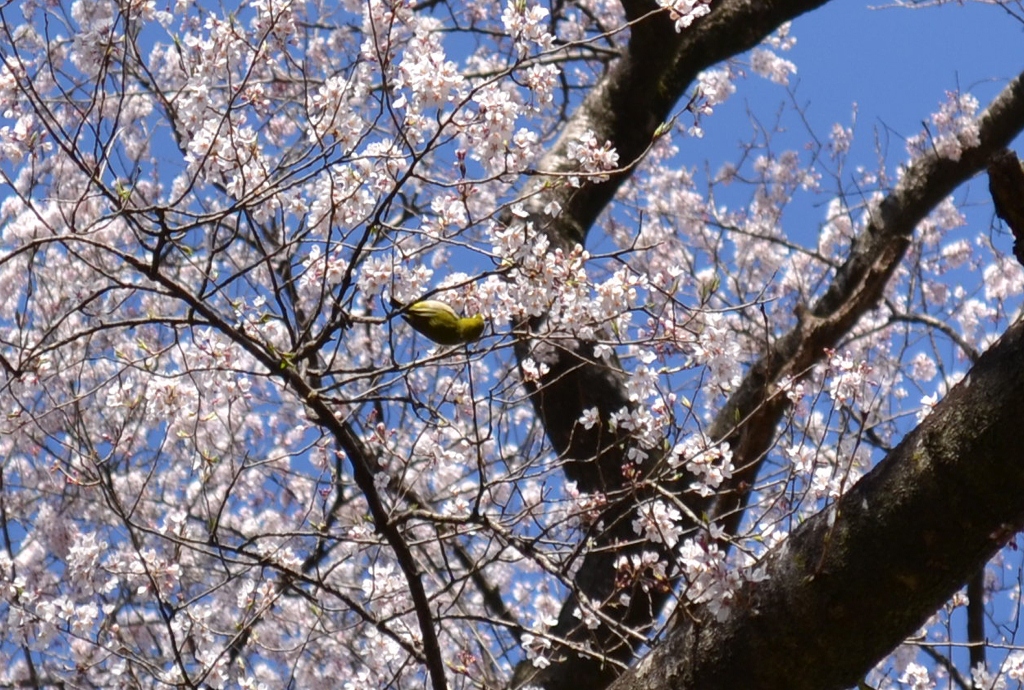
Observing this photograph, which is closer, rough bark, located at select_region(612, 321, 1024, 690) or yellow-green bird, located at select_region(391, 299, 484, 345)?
rough bark, located at select_region(612, 321, 1024, 690)

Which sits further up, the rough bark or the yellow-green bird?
the yellow-green bird

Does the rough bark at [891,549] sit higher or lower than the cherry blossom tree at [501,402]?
lower

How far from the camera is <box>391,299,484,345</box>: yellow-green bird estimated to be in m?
2.77

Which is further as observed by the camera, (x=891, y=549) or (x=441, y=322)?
(x=441, y=322)

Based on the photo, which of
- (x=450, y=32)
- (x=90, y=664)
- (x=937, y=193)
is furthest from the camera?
(x=450, y=32)

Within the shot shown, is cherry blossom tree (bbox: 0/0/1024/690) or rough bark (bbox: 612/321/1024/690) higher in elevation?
cherry blossom tree (bbox: 0/0/1024/690)

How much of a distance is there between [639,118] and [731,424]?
1.45m

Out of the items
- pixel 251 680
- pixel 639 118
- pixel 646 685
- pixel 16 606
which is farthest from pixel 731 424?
pixel 16 606

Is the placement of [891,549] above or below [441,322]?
below

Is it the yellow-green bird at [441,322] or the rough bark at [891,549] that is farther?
the yellow-green bird at [441,322]

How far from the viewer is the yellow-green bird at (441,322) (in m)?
2.77

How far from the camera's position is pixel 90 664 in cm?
324

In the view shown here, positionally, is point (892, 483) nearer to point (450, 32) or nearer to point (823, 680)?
point (823, 680)

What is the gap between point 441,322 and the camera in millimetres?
2781
